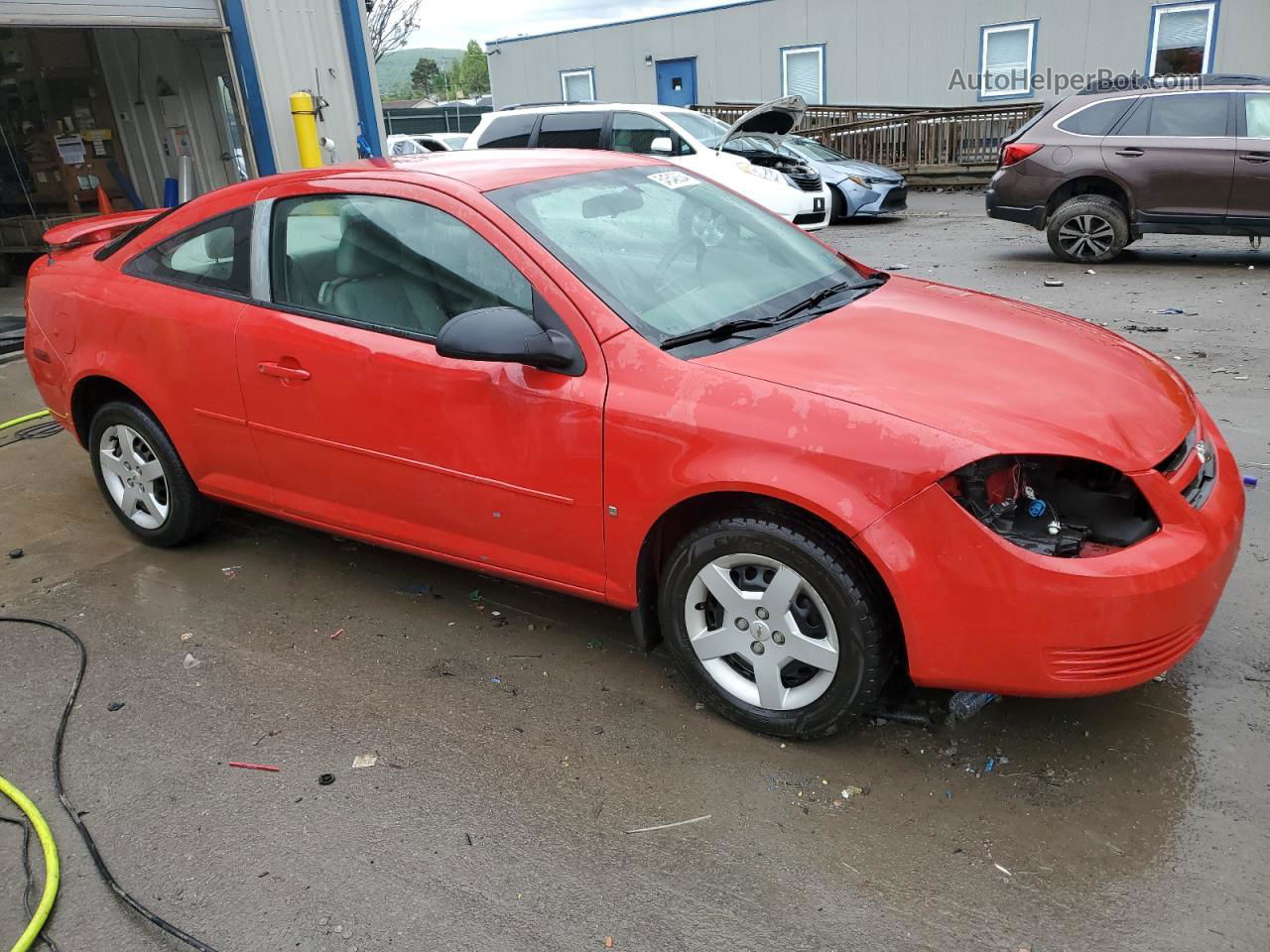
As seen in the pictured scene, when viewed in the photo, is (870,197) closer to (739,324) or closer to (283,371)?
(739,324)

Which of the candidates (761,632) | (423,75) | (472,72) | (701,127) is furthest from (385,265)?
(472,72)

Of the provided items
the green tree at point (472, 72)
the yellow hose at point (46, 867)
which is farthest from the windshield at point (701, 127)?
the green tree at point (472, 72)

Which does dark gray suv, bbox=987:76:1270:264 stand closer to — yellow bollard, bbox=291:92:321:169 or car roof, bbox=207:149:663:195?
yellow bollard, bbox=291:92:321:169

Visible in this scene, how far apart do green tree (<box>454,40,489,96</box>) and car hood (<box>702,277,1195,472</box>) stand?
332ft

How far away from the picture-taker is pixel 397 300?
3.45 metres

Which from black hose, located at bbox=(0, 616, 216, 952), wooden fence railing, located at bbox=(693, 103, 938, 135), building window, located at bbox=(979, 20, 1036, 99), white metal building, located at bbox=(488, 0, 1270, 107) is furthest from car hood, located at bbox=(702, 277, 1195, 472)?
building window, located at bbox=(979, 20, 1036, 99)

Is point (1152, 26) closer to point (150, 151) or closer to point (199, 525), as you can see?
point (150, 151)

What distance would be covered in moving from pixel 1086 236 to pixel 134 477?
928cm

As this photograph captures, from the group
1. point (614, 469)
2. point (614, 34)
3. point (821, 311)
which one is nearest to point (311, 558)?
point (614, 469)

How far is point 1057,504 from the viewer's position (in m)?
2.74

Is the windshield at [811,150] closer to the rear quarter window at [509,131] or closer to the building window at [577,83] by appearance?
the rear quarter window at [509,131]

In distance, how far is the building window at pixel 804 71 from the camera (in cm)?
2222

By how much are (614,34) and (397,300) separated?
2366 centimetres

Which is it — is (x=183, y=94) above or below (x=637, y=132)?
above
